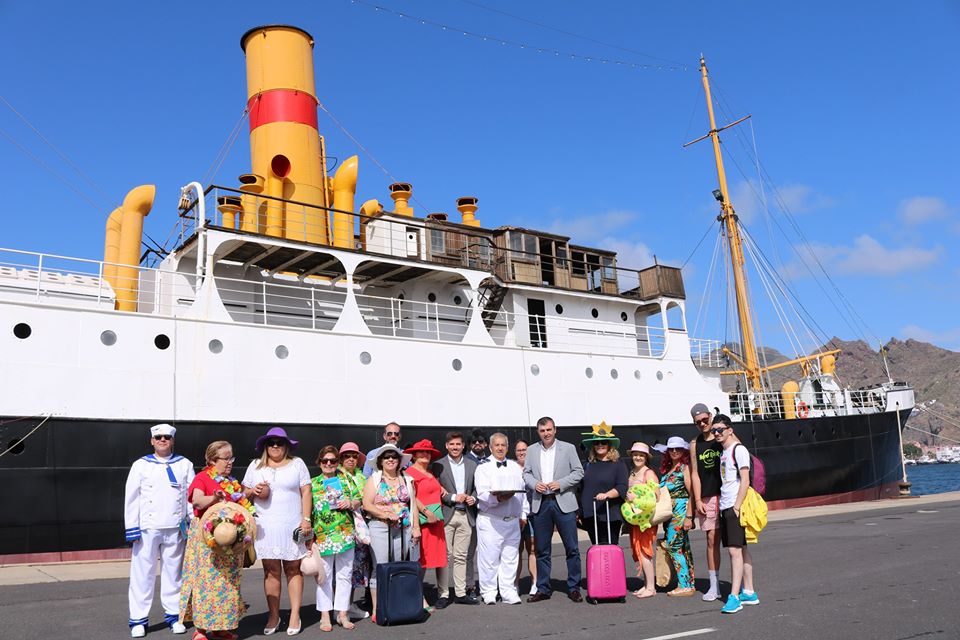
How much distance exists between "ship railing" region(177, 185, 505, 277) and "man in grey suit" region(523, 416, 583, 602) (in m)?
7.49

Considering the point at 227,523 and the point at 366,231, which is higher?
the point at 366,231

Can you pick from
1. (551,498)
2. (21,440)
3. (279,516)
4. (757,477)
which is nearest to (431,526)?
(551,498)

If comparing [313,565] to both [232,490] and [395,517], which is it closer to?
[395,517]

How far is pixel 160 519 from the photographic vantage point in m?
5.83

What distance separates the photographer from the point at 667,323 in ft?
60.5

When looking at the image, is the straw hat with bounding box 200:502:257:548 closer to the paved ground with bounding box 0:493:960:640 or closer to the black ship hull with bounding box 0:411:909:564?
the paved ground with bounding box 0:493:960:640

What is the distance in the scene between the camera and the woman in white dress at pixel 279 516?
567 centimetres

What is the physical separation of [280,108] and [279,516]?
39.8ft

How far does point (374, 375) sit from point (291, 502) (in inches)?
298

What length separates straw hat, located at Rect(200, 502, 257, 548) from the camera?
17.3ft

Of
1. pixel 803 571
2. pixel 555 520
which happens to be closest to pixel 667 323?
pixel 803 571

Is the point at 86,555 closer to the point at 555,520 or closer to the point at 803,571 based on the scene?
the point at 555,520

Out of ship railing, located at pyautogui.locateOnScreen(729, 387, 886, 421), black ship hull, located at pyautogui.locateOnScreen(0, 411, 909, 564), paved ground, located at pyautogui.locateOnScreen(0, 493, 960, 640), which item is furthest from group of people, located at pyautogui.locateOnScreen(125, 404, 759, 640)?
ship railing, located at pyautogui.locateOnScreen(729, 387, 886, 421)

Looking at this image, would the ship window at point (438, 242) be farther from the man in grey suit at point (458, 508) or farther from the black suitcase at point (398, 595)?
the black suitcase at point (398, 595)
